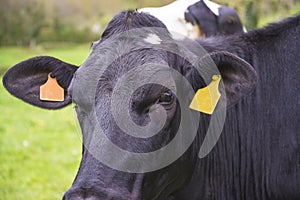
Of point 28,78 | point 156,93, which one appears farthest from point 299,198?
point 28,78

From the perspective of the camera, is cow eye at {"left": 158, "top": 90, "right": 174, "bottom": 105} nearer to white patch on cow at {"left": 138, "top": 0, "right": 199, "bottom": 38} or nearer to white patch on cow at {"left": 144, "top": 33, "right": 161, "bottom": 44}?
white patch on cow at {"left": 144, "top": 33, "right": 161, "bottom": 44}

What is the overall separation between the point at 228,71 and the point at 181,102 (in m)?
0.34

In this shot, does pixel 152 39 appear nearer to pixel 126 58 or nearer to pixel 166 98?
pixel 126 58

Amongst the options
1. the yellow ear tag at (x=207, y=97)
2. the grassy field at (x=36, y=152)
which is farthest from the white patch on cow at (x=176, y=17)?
the yellow ear tag at (x=207, y=97)

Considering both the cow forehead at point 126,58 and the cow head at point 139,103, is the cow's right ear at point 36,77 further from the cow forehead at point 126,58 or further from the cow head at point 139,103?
the cow forehead at point 126,58

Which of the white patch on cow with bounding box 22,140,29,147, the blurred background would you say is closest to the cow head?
the white patch on cow with bounding box 22,140,29,147

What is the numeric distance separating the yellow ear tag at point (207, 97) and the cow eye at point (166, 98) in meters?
0.23

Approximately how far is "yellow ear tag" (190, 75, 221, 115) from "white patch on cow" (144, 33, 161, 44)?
38 centimetres

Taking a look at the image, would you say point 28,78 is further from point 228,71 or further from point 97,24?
point 97,24

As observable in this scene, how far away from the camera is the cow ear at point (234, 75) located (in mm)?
3141

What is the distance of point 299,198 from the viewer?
3.40 meters

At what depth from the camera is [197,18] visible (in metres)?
5.63

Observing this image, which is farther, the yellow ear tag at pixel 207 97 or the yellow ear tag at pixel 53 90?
the yellow ear tag at pixel 53 90

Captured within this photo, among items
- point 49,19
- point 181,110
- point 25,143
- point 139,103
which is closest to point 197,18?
point 181,110
